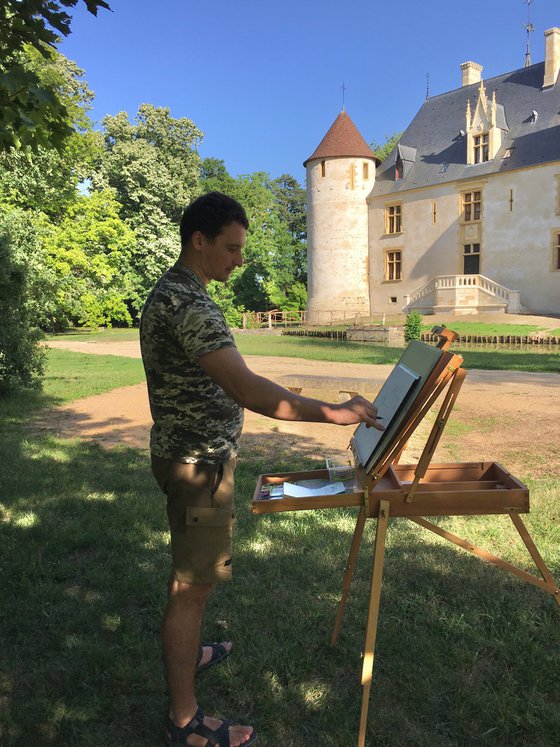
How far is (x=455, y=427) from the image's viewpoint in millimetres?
8531

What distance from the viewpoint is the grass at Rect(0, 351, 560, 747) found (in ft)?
8.50

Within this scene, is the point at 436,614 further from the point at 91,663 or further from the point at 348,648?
the point at 91,663

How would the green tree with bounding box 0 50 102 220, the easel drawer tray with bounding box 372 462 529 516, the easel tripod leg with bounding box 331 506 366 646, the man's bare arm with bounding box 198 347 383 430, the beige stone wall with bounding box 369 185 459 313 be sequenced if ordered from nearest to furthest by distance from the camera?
the man's bare arm with bounding box 198 347 383 430
the easel drawer tray with bounding box 372 462 529 516
the easel tripod leg with bounding box 331 506 366 646
the green tree with bounding box 0 50 102 220
the beige stone wall with bounding box 369 185 459 313

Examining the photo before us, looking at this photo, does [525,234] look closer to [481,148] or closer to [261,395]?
[481,148]

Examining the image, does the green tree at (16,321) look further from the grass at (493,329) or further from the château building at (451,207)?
the château building at (451,207)

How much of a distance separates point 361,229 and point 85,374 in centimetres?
2869

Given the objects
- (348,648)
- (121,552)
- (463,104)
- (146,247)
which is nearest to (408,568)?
(348,648)

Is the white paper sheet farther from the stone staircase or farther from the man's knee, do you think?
the stone staircase


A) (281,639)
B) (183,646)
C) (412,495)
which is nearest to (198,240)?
(412,495)

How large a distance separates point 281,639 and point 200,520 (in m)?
1.32

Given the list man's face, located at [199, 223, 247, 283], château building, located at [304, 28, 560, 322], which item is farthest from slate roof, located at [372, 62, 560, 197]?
man's face, located at [199, 223, 247, 283]

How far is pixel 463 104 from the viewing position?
3756 cm

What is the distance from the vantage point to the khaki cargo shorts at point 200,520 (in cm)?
227

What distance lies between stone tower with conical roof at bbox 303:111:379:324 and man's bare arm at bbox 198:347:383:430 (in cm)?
3756
